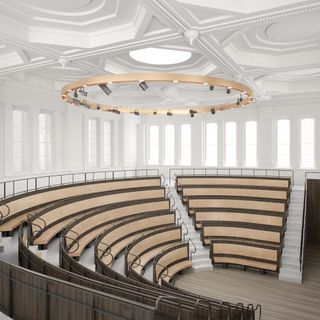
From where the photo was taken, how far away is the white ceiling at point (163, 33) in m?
6.30

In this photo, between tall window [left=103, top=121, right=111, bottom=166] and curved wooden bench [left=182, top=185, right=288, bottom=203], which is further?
tall window [left=103, top=121, right=111, bottom=166]

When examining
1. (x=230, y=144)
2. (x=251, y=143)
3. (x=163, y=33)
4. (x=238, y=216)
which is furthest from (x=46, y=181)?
(x=251, y=143)

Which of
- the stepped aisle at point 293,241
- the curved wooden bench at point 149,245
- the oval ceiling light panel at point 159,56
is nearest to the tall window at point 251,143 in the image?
the stepped aisle at point 293,241

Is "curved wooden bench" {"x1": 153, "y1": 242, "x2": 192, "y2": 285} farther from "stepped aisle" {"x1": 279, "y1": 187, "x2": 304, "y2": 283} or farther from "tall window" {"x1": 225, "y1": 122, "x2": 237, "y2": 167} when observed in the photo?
"tall window" {"x1": 225, "y1": 122, "x2": 237, "y2": 167}

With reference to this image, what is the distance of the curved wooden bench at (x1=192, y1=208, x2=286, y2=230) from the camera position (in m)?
13.8

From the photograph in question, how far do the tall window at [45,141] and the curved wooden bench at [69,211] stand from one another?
3.27 meters

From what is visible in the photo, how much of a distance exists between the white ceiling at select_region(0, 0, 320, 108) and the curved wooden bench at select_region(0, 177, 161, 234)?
4168 mm

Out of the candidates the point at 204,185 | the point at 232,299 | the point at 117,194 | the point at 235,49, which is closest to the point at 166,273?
the point at 232,299

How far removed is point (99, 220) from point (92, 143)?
21.0 feet

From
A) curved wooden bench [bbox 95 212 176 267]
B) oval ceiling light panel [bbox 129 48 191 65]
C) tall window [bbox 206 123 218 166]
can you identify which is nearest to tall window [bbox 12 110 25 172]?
curved wooden bench [bbox 95 212 176 267]

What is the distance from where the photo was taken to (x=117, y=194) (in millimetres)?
13867

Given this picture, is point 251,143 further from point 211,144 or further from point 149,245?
point 149,245

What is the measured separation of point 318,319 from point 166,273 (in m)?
4.74

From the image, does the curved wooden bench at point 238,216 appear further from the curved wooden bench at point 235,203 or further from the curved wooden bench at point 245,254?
the curved wooden bench at point 245,254
